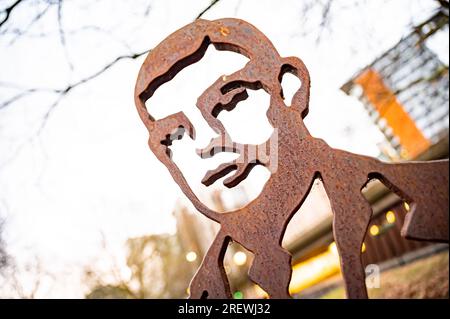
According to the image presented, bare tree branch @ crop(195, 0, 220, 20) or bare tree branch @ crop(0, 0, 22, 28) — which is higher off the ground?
bare tree branch @ crop(0, 0, 22, 28)

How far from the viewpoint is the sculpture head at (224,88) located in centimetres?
158

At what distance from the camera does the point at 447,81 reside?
7.36 meters

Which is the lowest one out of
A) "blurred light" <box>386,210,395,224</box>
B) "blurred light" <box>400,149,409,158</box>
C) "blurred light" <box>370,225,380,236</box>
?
"blurred light" <box>370,225,380,236</box>

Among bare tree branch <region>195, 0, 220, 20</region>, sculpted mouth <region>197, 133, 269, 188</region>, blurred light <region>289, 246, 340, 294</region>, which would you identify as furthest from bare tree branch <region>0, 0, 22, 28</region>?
blurred light <region>289, 246, 340, 294</region>

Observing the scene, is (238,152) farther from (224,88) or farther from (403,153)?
(403,153)

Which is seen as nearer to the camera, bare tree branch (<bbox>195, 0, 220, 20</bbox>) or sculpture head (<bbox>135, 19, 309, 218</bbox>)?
sculpture head (<bbox>135, 19, 309, 218</bbox>)

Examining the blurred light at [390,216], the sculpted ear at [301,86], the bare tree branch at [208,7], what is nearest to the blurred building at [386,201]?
the blurred light at [390,216]

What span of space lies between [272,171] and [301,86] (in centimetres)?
43

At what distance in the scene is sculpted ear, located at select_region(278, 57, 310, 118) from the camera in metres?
1.58

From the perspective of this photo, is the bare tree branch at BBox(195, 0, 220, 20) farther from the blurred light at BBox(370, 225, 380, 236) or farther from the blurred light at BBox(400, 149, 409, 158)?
the blurred light at BBox(400, 149, 409, 158)

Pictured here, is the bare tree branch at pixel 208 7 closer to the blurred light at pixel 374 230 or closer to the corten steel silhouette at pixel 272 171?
the corten steel silhouette at pixel 272 171

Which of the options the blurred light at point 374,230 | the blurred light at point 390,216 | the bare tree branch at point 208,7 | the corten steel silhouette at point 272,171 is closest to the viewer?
the corten steel silhouette at point 272,171

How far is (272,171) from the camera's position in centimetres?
155
